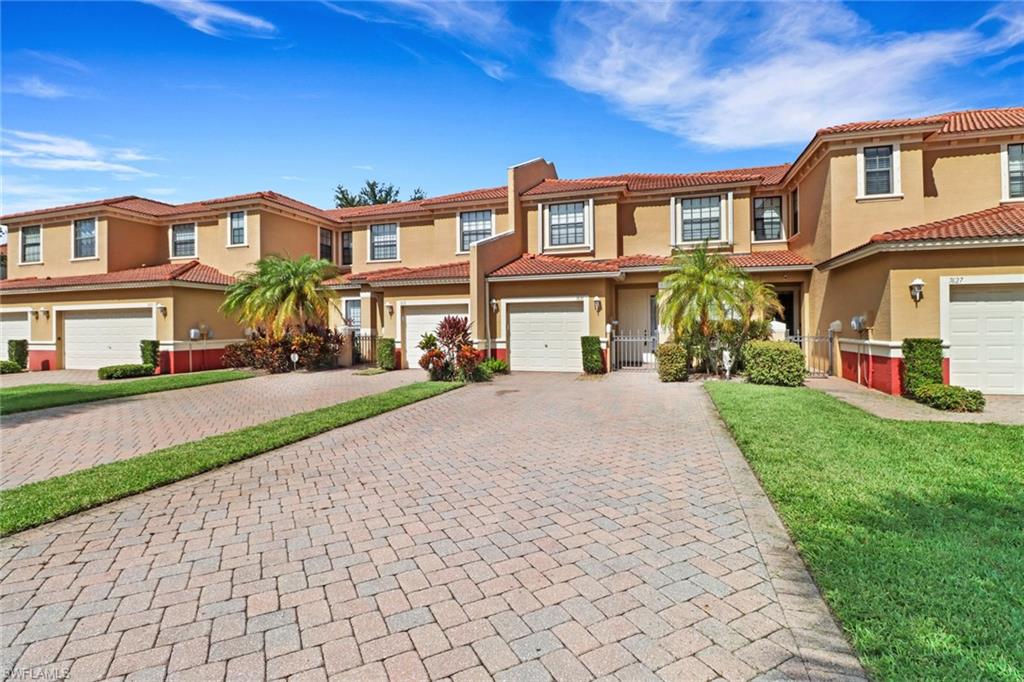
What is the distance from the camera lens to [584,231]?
20.0 m

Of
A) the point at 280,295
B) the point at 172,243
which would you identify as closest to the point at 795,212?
the point at 280,295

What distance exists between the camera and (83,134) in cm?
1092

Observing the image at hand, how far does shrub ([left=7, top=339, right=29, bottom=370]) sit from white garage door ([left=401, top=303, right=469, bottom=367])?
16907 millimetres

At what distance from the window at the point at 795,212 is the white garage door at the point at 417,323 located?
13093mm

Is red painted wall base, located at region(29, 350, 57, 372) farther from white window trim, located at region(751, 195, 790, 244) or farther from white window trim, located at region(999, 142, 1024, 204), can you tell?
white window trim, located at region(999, 142, 1024, 204)

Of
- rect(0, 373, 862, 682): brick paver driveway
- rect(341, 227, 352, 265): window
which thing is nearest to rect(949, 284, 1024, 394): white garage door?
rect(0, 373, 862, 682): brick paver driveway

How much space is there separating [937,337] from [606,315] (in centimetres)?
891

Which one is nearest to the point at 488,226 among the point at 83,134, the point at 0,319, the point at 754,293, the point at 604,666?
the point at 754,293

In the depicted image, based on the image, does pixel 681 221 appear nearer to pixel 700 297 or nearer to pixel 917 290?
pixel 700 297

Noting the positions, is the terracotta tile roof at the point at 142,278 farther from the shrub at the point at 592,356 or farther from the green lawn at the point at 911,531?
the green lawn at the point at 911,531

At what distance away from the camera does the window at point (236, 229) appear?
71.7 feet

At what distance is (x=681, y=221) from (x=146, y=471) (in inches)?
747

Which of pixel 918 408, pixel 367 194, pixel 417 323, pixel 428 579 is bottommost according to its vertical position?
pixel 428 579

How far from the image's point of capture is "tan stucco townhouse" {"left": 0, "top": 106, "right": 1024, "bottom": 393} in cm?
1136
